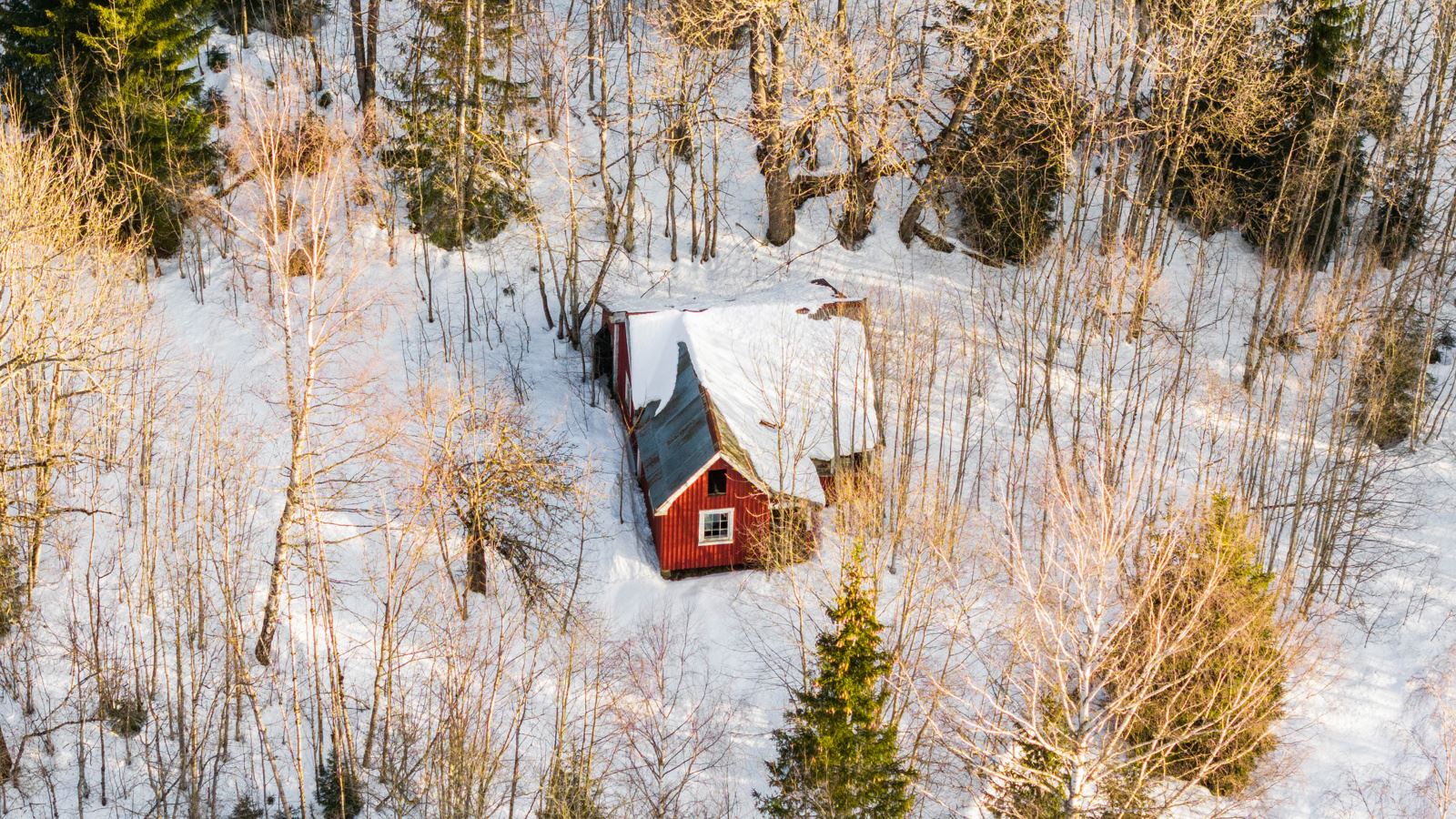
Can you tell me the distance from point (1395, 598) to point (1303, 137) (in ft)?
41.8

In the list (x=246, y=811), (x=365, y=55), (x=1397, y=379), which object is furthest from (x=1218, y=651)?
(x=365, y=55)

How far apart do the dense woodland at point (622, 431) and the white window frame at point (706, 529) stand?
3.06ft

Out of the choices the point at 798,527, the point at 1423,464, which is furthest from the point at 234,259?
the point at 1423,464

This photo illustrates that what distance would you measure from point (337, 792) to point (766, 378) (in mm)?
12204

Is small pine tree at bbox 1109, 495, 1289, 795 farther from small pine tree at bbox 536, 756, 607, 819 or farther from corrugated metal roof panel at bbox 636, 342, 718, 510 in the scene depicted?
small pine tree at bbox 536, 756, 607, 819

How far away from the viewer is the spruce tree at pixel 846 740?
17734 mm

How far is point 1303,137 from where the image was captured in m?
30.6

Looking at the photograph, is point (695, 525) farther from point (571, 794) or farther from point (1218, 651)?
point (1218, 651)

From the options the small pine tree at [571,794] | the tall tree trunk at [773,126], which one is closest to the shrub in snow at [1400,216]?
the tall tree trunk at [773,126]

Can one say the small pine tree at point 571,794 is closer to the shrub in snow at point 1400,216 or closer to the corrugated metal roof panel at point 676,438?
the corrugated metal roof panel at point 676,438

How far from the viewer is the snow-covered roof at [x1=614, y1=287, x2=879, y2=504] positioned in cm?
2409

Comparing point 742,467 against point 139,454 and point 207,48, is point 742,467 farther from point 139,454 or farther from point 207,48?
point 207,48

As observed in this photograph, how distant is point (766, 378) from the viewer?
84.0ft

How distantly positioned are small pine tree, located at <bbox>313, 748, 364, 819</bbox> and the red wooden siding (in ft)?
24.1
